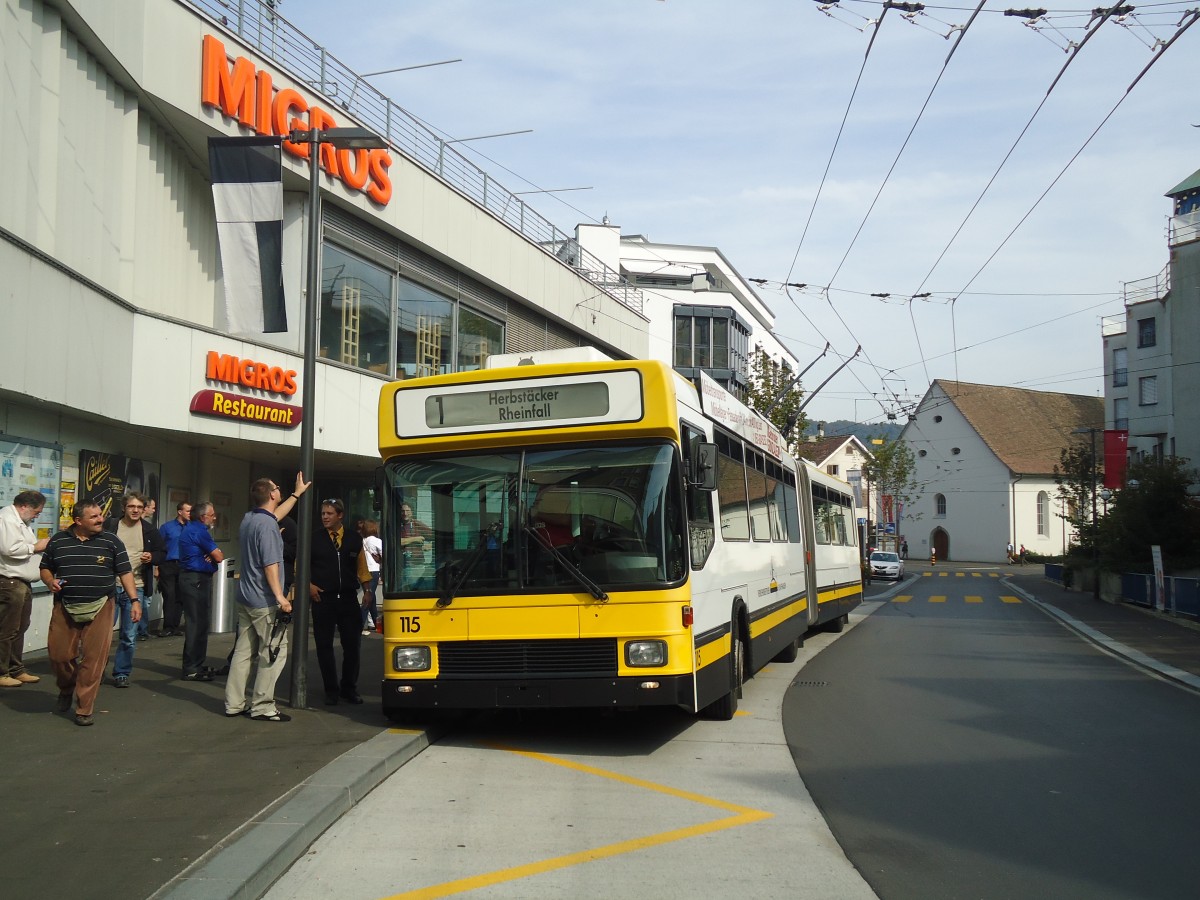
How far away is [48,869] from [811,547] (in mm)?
12946

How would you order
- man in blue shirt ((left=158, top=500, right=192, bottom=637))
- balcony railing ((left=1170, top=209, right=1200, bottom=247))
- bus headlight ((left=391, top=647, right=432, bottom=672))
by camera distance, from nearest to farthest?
bus headlight ((left=391, top=647, right=432, bottom=672)), man in blue shirt ((left=158, top=500, right=192, bottom=637)), balcony railing ((left=1170, top=209, right=1200, bottom=247))

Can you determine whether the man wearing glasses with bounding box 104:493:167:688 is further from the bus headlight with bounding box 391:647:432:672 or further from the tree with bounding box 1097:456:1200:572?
the tree with bounding box 1097:456:1200:572

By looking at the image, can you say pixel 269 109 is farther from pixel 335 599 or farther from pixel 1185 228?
pixel 1185 228

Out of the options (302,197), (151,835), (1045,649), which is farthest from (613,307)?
(151,835)

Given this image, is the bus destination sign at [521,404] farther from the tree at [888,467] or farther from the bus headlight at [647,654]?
the tree at [888,467]

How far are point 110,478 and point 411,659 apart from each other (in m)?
8.83

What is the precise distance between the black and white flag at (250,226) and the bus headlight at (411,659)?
531 centimetres

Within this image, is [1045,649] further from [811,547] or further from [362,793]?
Result: [362,793]

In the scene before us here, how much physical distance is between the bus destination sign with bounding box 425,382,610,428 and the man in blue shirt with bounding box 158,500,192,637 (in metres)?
4.77

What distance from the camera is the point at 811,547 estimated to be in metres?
16.8

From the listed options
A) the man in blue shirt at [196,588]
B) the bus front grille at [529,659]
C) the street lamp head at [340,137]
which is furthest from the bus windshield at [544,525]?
the street lamp head at [340,137]

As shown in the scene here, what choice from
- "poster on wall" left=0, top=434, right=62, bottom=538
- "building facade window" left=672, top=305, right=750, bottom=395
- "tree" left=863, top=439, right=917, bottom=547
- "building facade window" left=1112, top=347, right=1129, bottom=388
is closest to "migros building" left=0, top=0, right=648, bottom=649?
"poster on wall" left=0, top=434, right=62, bottom=538

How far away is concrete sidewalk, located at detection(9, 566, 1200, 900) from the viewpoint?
5109 mm

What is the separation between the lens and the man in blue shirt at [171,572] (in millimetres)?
13719
